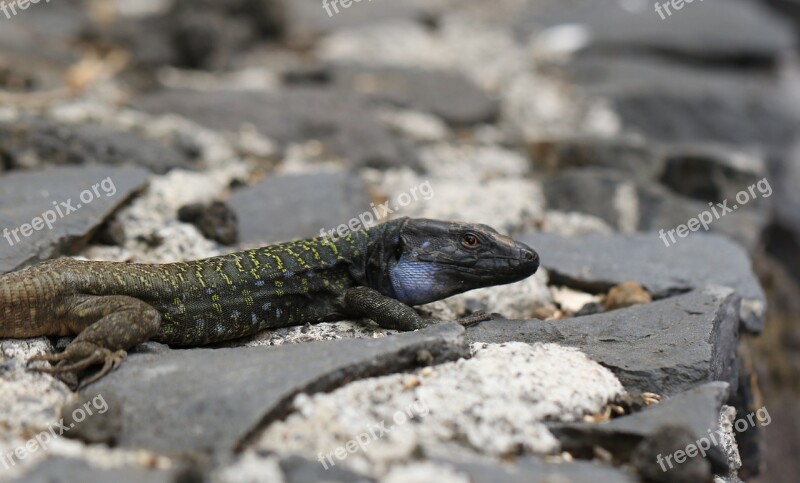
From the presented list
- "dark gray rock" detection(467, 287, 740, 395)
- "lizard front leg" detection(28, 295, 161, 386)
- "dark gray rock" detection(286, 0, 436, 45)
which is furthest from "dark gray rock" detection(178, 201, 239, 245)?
"dark gray rock" detection(286, 0, 436, 45)

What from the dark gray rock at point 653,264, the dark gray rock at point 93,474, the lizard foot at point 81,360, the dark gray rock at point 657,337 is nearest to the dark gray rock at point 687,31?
the dark gray rock at point 653,264

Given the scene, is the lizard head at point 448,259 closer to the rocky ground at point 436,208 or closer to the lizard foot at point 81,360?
the rocky ground at point 436,208

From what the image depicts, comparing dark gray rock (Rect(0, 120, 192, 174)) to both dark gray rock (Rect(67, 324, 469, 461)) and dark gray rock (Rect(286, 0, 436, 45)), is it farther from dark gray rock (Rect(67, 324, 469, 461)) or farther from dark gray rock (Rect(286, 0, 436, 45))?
dark gray rock (Rect(286, 0, 436, 45))

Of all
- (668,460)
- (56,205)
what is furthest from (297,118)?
(668,460)

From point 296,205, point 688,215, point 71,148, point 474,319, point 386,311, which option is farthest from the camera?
point 688,215

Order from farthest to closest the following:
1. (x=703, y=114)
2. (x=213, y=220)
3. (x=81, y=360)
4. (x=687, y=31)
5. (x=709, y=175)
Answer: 1. (x=687, y=31)
2. (x=703, y=114)
3. (x=709, y=175)
4. (x=213, y=220)
5. (x=81, y=360)

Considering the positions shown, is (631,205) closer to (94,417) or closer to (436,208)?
(436,208)

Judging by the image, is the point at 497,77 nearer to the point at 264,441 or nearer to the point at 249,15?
the point at 249,15

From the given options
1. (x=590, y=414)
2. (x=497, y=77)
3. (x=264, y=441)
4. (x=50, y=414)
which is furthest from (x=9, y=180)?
(x=497, y=77)
